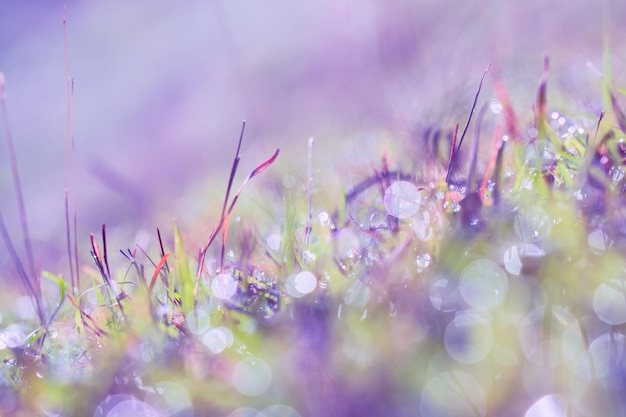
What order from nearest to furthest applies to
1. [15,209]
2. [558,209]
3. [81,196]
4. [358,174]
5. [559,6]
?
[558,209]
[358,174]
[559,6]
[15,209]
[81,196]

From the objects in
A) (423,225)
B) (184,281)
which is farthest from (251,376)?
(423,225)

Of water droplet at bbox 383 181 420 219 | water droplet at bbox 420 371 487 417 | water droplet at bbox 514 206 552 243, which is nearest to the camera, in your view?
water droplet at bbox 420 371 487 417

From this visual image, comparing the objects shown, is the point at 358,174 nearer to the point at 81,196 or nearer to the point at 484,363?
the point at 484,363

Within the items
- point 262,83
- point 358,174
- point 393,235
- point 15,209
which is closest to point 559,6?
point 262,83

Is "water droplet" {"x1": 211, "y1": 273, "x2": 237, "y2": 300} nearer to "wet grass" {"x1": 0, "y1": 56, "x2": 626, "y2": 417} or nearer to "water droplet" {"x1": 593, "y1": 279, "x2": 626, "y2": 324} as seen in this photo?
"wet grass" {"x1": 0, "y1": 56, "x2": 626, "y2": 417}

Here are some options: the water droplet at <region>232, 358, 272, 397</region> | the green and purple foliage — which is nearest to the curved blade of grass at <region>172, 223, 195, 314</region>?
the green and purple foliage

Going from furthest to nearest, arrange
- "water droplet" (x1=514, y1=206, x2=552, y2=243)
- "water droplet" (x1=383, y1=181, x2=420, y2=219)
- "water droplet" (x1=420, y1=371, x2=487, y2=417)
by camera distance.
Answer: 1. "water droplet" (x1=383, y1=181, x2=420, y2=219)
2. "water droplet" (x1=514, y1=206, x2=552, y2=243)
3. "water droplet" (x1=420, y1=371, x2=487, y2=417)

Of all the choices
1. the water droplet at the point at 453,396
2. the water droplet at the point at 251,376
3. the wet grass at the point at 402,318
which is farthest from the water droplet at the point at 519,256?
the water droplet at the point at 251,376
